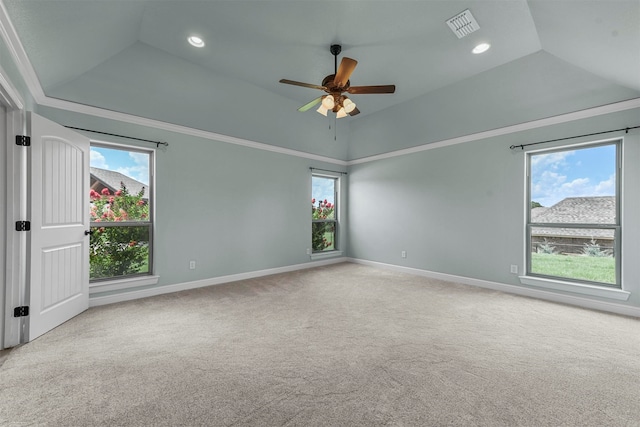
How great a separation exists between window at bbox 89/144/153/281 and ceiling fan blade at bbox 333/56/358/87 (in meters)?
2.89

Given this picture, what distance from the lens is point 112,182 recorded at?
358 centimetres

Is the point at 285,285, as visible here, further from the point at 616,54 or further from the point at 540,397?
the point at 616,54

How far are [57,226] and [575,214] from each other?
6.19 m

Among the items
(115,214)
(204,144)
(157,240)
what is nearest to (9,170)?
(115,214)

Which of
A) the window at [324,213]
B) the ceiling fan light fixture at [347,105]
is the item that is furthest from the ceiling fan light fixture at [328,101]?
the window at [324,213]

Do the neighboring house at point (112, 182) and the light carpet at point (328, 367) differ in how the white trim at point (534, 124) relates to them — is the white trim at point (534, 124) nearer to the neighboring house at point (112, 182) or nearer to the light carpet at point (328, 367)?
the light carpet at point (328, 367)

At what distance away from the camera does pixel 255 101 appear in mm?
4316

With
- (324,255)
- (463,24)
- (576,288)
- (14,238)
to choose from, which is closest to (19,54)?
(14,238)

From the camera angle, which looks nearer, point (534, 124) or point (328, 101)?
point (328, 101)

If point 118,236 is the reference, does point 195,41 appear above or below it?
above

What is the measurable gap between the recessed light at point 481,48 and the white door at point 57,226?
4.74m

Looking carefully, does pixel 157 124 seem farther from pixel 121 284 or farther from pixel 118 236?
pixel 121 284

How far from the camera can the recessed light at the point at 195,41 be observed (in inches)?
119

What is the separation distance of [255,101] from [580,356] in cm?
491
